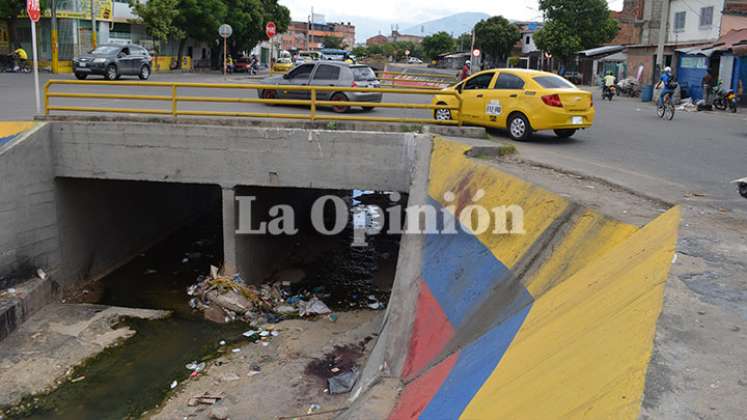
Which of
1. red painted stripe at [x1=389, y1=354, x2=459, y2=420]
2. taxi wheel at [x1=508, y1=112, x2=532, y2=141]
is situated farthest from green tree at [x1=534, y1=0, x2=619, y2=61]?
red painted stripe at [x1=389, y1=354, x2=459, y2=420]

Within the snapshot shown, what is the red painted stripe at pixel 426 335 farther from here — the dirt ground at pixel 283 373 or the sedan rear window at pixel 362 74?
the sedan rear window at pixel 362 74

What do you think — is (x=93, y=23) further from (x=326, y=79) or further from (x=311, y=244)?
(x=311, y=244)

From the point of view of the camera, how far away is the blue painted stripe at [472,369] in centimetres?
491

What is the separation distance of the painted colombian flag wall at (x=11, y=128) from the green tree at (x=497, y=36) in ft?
212

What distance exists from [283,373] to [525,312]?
4.71m

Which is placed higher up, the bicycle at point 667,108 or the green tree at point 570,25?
the green tree at point 570,25

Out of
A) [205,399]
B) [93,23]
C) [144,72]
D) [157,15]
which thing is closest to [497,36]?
[157,15]

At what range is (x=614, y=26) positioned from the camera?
169ft

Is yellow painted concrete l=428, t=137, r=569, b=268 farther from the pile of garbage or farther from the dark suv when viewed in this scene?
the dark suv

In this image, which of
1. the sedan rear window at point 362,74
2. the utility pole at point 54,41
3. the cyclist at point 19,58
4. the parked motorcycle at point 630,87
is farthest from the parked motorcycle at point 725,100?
the cyclist at point 19,58

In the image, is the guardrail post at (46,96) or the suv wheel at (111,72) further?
the suv wheel at (111,72)

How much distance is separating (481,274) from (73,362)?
6656 millimetres

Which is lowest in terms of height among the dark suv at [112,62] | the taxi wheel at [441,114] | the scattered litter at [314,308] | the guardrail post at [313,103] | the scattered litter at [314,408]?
the scattered litter at [314,308]

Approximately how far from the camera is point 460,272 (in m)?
8.11
